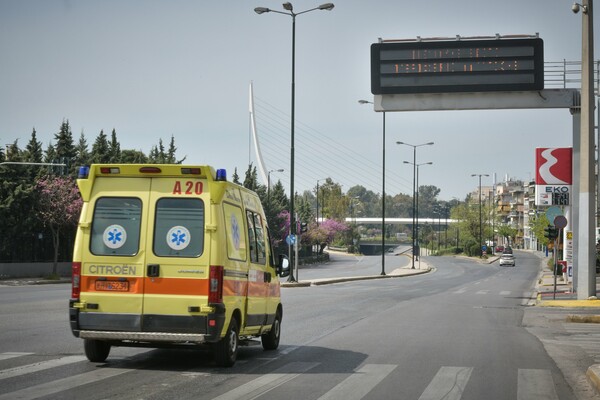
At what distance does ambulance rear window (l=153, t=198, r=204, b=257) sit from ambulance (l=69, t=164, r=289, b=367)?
0.01 metres

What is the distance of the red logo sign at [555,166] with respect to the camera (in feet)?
120

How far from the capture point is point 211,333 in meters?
11.0

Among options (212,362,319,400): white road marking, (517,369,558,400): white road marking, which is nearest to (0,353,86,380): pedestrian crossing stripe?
(212,362,319,400): white road marking

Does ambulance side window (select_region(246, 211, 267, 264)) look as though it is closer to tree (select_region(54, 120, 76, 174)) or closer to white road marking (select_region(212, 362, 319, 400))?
white road marking (select_region(212, 362, 319, 400))

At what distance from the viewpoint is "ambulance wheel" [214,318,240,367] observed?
37.8 feet

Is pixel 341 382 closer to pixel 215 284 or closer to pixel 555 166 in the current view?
pixel 215 284

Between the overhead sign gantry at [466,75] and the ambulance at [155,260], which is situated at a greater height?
the overhead sign gantry at [466,75]

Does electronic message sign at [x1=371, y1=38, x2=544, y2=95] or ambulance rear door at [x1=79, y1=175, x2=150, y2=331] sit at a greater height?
electronic message sign at [x1=371, y1=38, x2=544, y2=95]

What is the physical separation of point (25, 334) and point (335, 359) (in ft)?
20.3

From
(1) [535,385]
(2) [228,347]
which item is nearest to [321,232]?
(2) [228,347]

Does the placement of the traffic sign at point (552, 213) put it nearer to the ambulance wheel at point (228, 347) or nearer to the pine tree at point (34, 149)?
the ambulance wheel at point (228, 347)

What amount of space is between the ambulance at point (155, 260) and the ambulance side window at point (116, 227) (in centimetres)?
1

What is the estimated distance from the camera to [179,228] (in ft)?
37.2

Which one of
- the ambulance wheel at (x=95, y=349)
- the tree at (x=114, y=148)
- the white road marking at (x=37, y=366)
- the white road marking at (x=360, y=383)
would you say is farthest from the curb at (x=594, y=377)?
the tree at (x=114, y=148)
